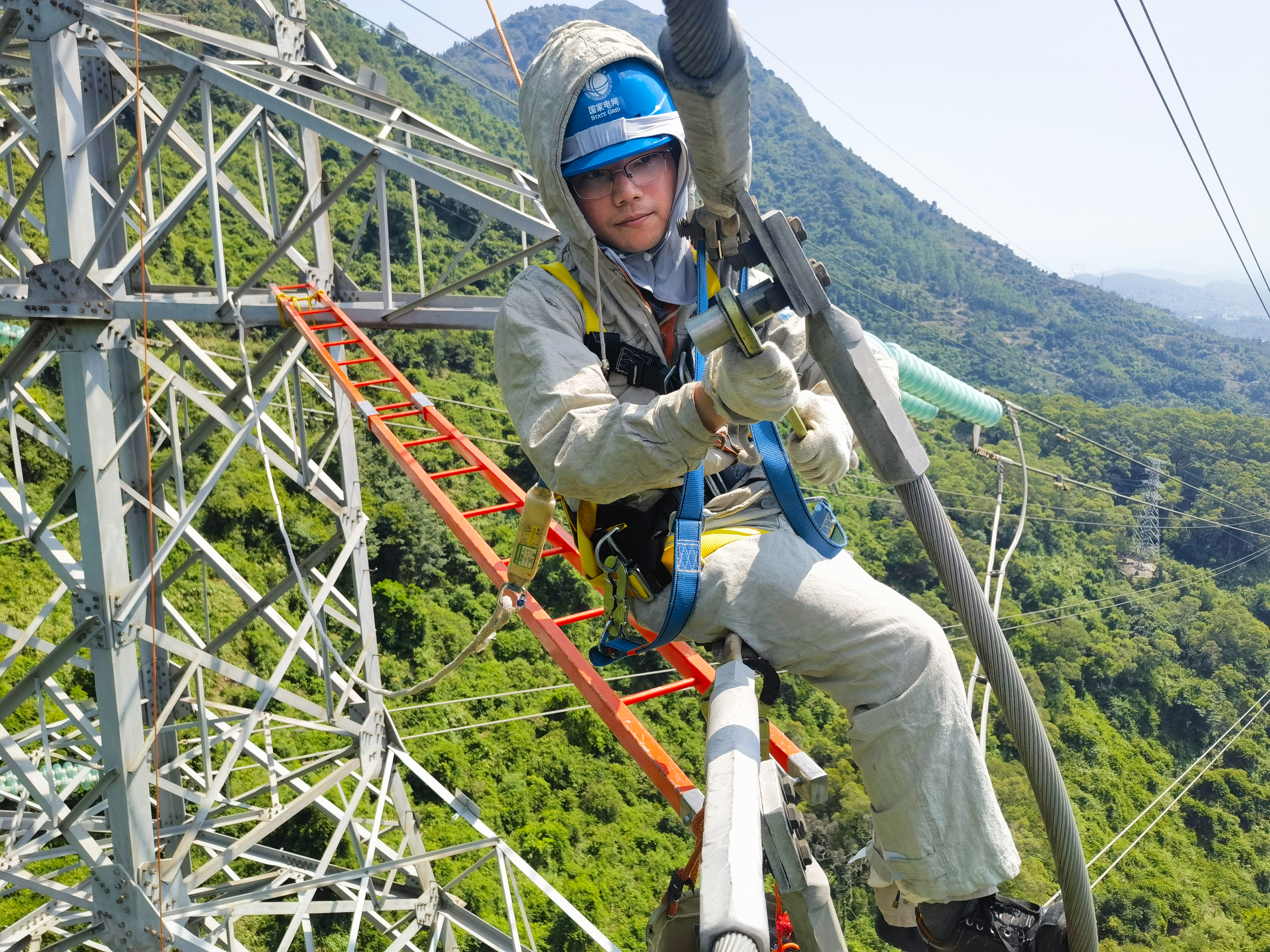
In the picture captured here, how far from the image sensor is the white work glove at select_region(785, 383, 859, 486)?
2113mm

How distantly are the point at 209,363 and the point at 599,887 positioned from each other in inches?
667

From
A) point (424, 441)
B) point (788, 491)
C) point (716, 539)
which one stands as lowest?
point (424, 441)

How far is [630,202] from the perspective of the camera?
228 cm

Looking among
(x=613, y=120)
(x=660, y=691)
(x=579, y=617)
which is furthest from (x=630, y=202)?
(x=579, y=617)

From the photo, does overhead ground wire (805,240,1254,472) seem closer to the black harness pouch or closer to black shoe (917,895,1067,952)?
the black harness pouch

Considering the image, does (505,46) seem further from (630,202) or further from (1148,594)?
(1148,594)

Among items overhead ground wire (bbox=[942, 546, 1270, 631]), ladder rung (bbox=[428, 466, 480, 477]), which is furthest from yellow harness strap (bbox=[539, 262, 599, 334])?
overhead ground wire (bbox=[942, 546, 1270, 631])

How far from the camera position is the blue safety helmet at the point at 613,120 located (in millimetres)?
2201

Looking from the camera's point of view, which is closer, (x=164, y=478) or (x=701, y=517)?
(x=701, y=517)

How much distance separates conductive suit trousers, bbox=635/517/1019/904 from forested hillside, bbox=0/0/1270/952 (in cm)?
28

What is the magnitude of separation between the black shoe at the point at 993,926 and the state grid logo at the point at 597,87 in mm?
2003

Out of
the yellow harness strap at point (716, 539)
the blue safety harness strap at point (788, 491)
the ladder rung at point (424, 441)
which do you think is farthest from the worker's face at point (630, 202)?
the ladder rung at point (424, 441)

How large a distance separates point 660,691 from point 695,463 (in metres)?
1.74

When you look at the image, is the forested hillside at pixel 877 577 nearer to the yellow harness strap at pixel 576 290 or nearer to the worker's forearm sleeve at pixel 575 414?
the worker's forearm sleeve at pixel 575 414
